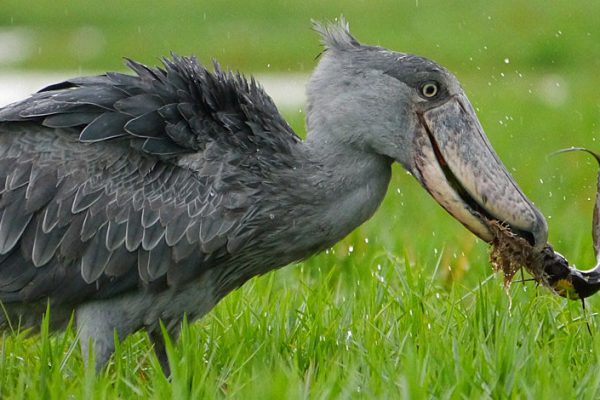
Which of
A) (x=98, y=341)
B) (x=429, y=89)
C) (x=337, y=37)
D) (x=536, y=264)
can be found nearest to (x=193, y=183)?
(x=98, y=341)

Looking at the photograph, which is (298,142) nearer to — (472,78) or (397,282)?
(397,282)

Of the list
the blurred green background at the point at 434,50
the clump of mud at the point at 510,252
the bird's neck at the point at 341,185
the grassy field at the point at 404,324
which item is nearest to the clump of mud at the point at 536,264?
the clump of mud at the point at 510,252

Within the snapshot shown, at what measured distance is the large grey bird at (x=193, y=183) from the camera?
15.8ft

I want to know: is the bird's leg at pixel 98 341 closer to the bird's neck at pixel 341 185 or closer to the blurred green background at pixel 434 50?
the bird's neck at pixel 341 185

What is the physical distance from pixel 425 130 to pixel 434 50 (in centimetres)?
988

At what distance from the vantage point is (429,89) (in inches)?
194

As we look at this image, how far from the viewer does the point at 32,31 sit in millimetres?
18062

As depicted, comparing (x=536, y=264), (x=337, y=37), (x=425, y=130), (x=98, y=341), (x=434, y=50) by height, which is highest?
(x=337, y=37)

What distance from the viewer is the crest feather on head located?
5.05 metres

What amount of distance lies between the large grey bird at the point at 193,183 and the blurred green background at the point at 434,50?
6.00 ft

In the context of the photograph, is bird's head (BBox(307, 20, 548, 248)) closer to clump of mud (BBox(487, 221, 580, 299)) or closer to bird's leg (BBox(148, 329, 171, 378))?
clump of mud (BBox(487, 221, 580, 299))

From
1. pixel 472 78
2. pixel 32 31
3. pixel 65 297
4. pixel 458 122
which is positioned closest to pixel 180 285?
pixel 65 297

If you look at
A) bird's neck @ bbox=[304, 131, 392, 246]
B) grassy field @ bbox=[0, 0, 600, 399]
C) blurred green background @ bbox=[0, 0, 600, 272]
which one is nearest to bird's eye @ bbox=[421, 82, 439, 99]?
bird's neck @ bbox=[304, 131, 392, 246]

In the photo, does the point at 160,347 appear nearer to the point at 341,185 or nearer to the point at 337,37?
the point at 341,185
